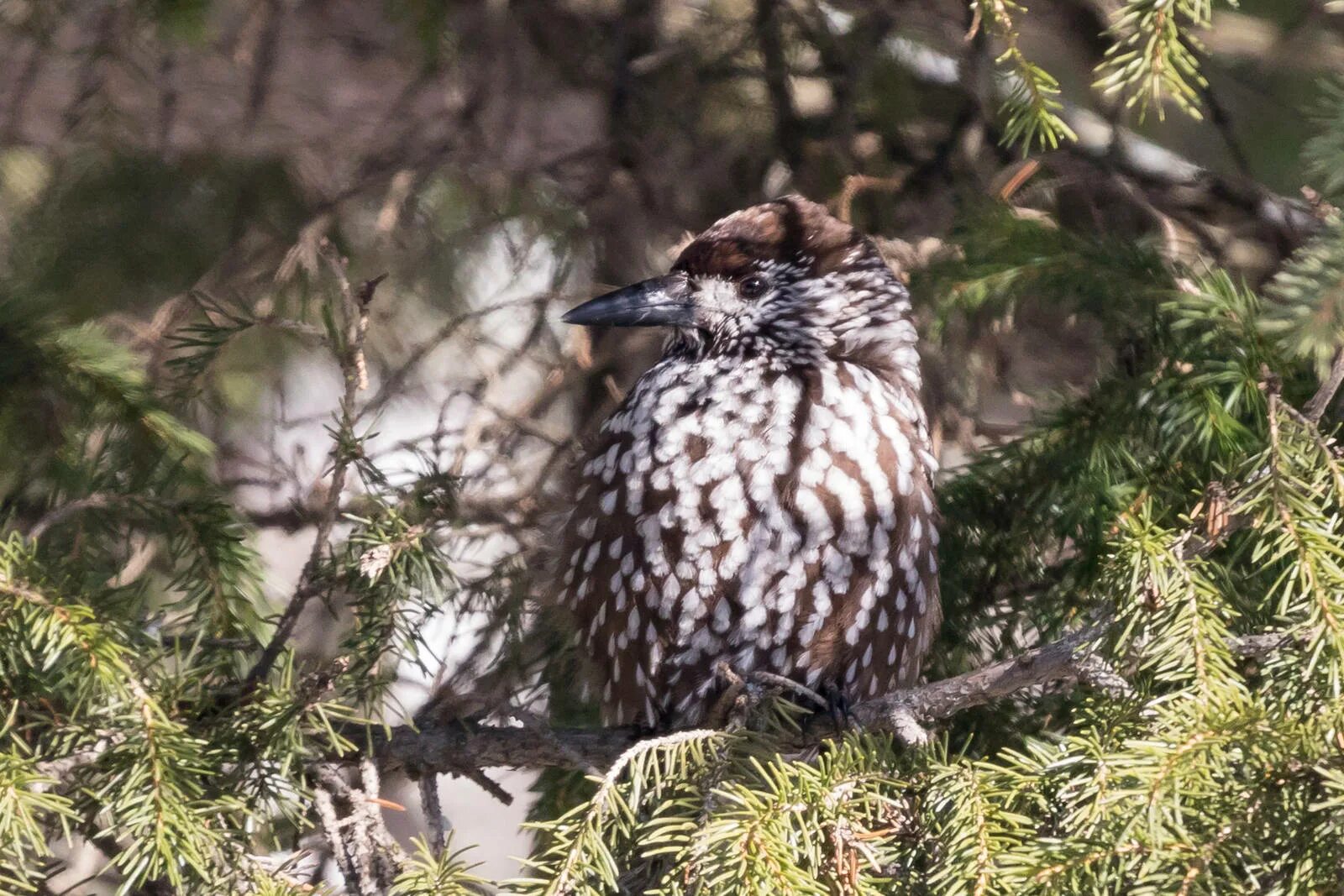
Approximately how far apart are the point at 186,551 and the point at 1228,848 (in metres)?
1.58

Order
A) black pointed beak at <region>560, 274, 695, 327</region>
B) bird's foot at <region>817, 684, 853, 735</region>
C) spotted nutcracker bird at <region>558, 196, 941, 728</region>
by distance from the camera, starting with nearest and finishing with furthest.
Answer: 1. bird's foot at <region>817, 684, 853, 735</region>
2. spotted nutcracker bird at <region>558, 196, 941, 728</region>
3. black pointed beak at <region>560, 274, 695, 327</region>

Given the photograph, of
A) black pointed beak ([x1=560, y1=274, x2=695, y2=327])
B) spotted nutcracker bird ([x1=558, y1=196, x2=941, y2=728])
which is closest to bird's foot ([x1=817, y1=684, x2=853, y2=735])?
spotted nutcracker bird ([x1=558, y1=196, x2=941, y2=728])

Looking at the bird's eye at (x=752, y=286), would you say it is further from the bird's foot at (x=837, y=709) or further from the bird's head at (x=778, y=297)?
the bird's foot at (x=837, y=709)

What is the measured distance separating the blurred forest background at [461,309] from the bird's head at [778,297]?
0.50 feet

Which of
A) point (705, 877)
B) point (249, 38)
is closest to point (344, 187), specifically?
point (249, 38)

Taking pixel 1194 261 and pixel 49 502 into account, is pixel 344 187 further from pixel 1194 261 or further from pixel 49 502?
pixel 1194 261

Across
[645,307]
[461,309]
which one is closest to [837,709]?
[645,307]

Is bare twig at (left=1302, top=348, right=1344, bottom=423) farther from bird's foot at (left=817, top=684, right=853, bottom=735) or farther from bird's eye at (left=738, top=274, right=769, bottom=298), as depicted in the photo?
bird's eye at (left=738, top=274, right=769, bottom=298)

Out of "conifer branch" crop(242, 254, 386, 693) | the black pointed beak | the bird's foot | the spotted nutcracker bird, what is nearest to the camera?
"conifer branch" crop(242, 254, 386, 693)

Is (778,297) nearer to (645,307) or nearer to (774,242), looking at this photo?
(774,242)

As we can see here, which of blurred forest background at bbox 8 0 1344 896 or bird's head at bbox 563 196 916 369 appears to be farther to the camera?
bird's head at bbox 563 196 916 369

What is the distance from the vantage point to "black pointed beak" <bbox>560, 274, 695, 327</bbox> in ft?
8.87

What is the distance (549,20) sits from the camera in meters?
3.40

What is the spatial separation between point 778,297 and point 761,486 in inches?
19.2
